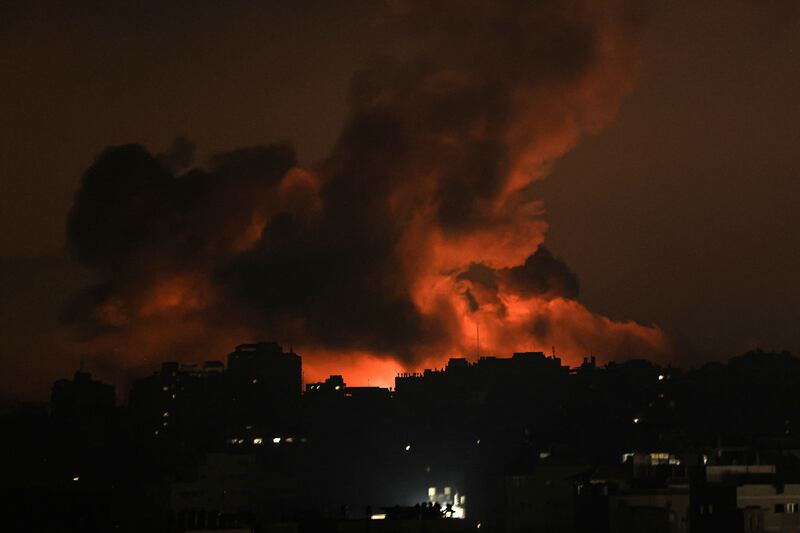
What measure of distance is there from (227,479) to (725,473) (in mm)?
18904

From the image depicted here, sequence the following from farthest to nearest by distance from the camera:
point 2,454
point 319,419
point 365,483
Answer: point 319,419, point 2,454, point 365,483

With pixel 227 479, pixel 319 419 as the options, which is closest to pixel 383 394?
pixel 319 419

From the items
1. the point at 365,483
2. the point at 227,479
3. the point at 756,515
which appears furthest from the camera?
the point at 365,483

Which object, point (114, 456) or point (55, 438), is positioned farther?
point (55, 438)

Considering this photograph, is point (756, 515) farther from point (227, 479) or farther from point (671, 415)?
point (671, 415)

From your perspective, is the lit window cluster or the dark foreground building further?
the lit window cluster

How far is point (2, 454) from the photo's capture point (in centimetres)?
6919

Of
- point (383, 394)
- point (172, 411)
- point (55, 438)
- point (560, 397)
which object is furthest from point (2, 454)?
point (560, 397)

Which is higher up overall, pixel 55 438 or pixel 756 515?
pixel 55 438

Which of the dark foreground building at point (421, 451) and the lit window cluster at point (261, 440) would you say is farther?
the lit window cluster at point (261, 440)

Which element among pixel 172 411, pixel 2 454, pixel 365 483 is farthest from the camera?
pixel 172 411

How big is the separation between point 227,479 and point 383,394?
22547mm

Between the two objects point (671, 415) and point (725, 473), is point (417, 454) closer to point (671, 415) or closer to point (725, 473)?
point (671, 415)

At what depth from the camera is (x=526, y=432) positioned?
67.2 meters
